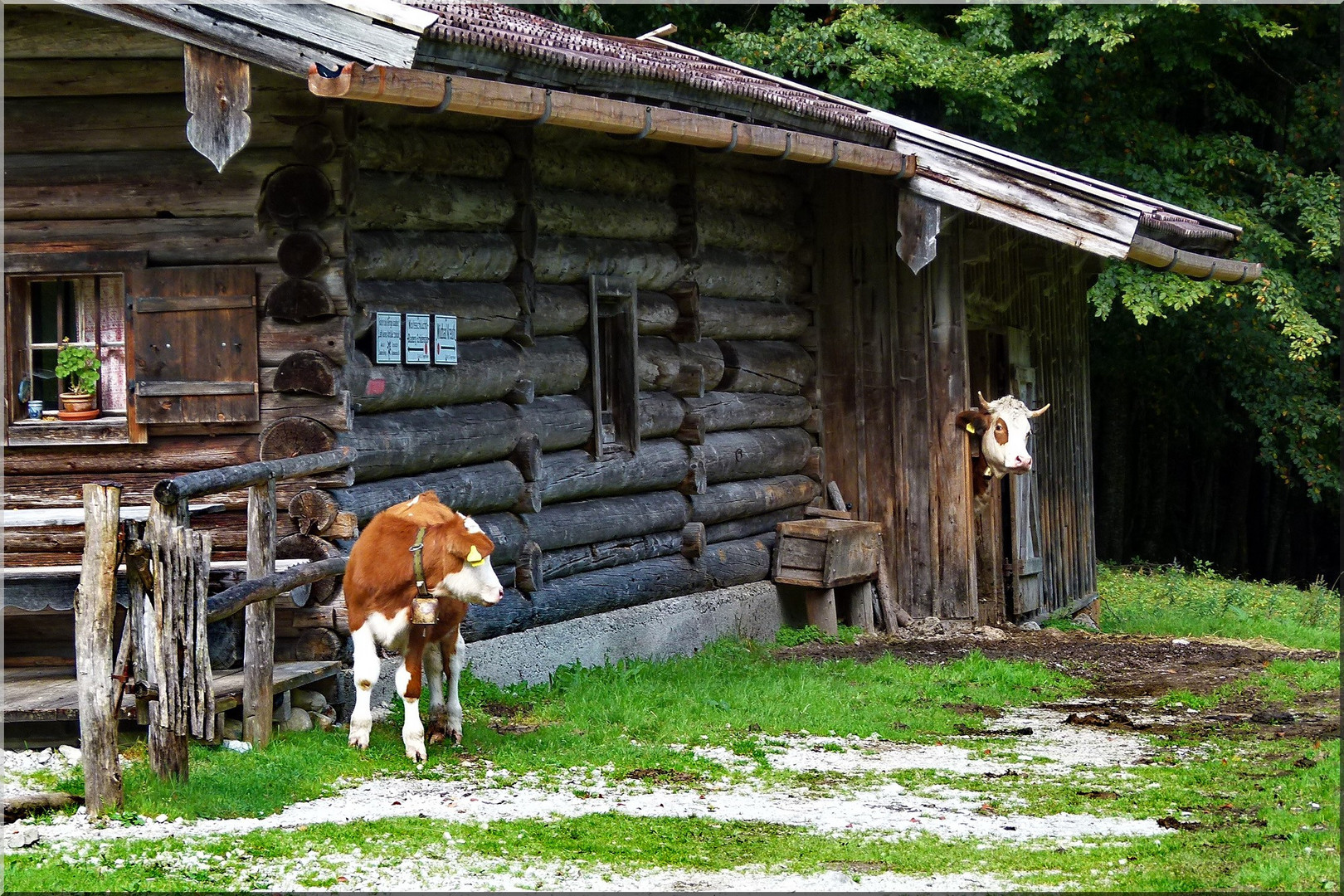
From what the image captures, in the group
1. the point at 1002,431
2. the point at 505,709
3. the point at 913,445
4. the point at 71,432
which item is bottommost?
the point at 505,709

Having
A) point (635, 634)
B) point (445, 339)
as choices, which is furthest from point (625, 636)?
point (445, 339)

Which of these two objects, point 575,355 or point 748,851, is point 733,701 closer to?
point 575,355

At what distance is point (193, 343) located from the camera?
8.78m

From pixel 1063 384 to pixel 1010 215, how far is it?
427cm

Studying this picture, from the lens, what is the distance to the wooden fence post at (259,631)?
7.63m

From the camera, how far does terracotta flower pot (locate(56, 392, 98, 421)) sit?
8.98 meters

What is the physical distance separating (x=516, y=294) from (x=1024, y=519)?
20.3 feet

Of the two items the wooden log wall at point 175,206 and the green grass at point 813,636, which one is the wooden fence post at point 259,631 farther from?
the green grass at point 813,636

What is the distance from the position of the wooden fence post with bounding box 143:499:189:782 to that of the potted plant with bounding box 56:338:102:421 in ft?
8.23

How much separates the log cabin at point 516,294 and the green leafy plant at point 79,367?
0.33 ft

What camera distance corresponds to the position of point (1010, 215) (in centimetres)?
1182

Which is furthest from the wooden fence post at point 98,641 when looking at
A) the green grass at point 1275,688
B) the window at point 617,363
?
the green grass at point 1275,688

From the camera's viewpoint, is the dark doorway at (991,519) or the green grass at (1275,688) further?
the dark doorway at (991,519)

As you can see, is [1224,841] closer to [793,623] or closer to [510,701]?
[510,701]
